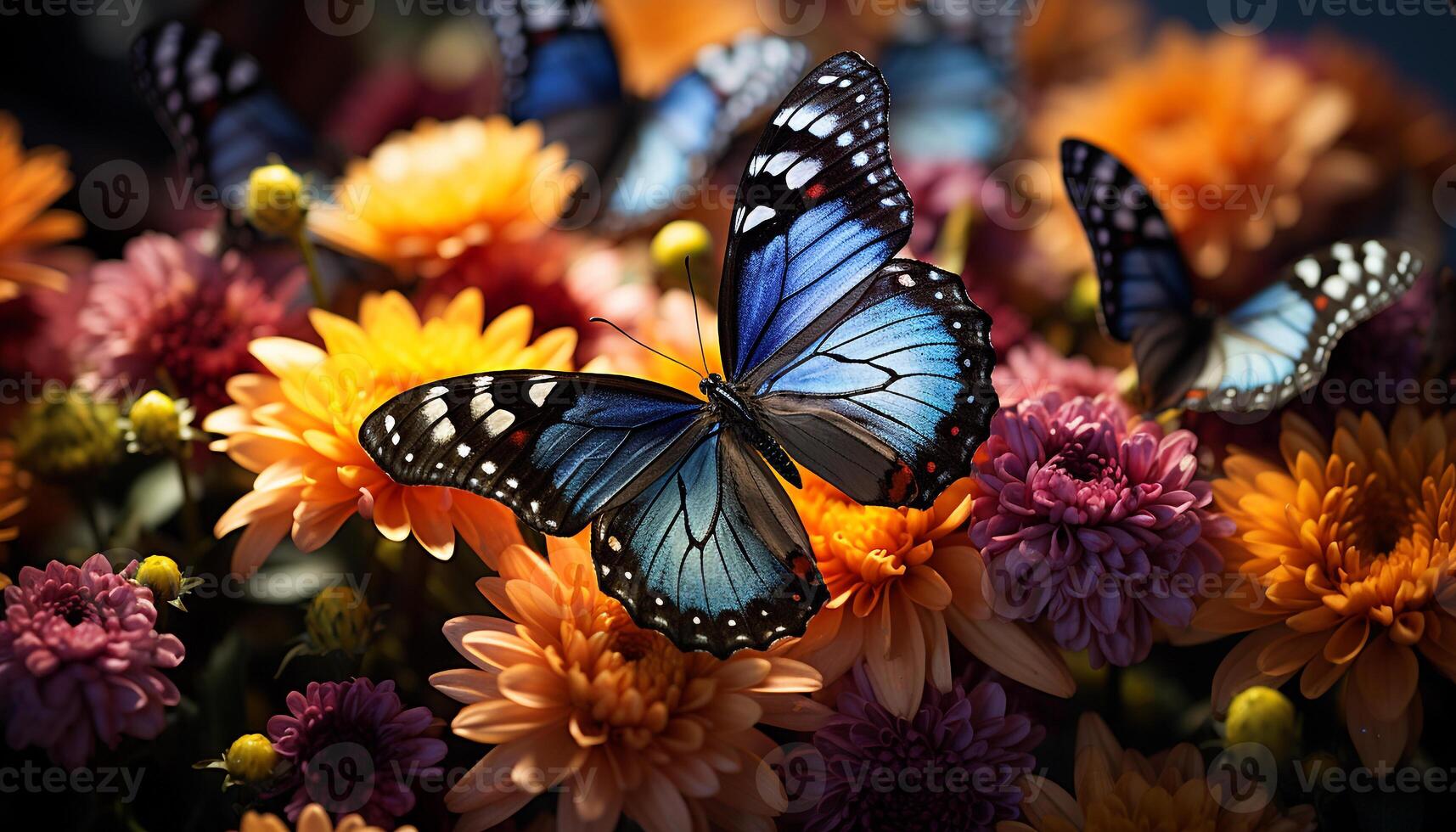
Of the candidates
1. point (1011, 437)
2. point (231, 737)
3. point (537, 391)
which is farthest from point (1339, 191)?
point (231, 737)

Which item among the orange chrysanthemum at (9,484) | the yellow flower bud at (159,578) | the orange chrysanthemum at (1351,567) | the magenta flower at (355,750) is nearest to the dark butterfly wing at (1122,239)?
the orange chrysanthemum at (1351,567)

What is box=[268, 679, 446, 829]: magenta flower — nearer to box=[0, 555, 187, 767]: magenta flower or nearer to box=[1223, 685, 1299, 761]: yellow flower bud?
box=[0, 555, 187, 767]: magenta flower

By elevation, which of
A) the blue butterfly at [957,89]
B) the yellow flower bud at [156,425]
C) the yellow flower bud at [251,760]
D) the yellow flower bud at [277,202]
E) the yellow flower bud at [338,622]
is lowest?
the yellow flower bud at [251,760]

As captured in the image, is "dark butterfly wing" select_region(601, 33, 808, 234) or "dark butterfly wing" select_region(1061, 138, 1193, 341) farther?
"dark butterfly wing" select_region(601, 33, 808, 234)

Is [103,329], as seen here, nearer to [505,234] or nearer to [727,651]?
[505,234]

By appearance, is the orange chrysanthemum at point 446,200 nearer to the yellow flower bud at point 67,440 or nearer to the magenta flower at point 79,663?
the yellow flower bud at point 67,440

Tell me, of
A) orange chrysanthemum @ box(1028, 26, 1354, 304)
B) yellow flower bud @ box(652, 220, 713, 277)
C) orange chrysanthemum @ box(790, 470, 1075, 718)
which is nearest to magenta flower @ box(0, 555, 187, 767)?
orange chrysanthemum @ box(790, 470, 1075, 718)

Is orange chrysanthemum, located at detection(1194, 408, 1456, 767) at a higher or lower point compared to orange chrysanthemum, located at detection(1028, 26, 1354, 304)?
lower
